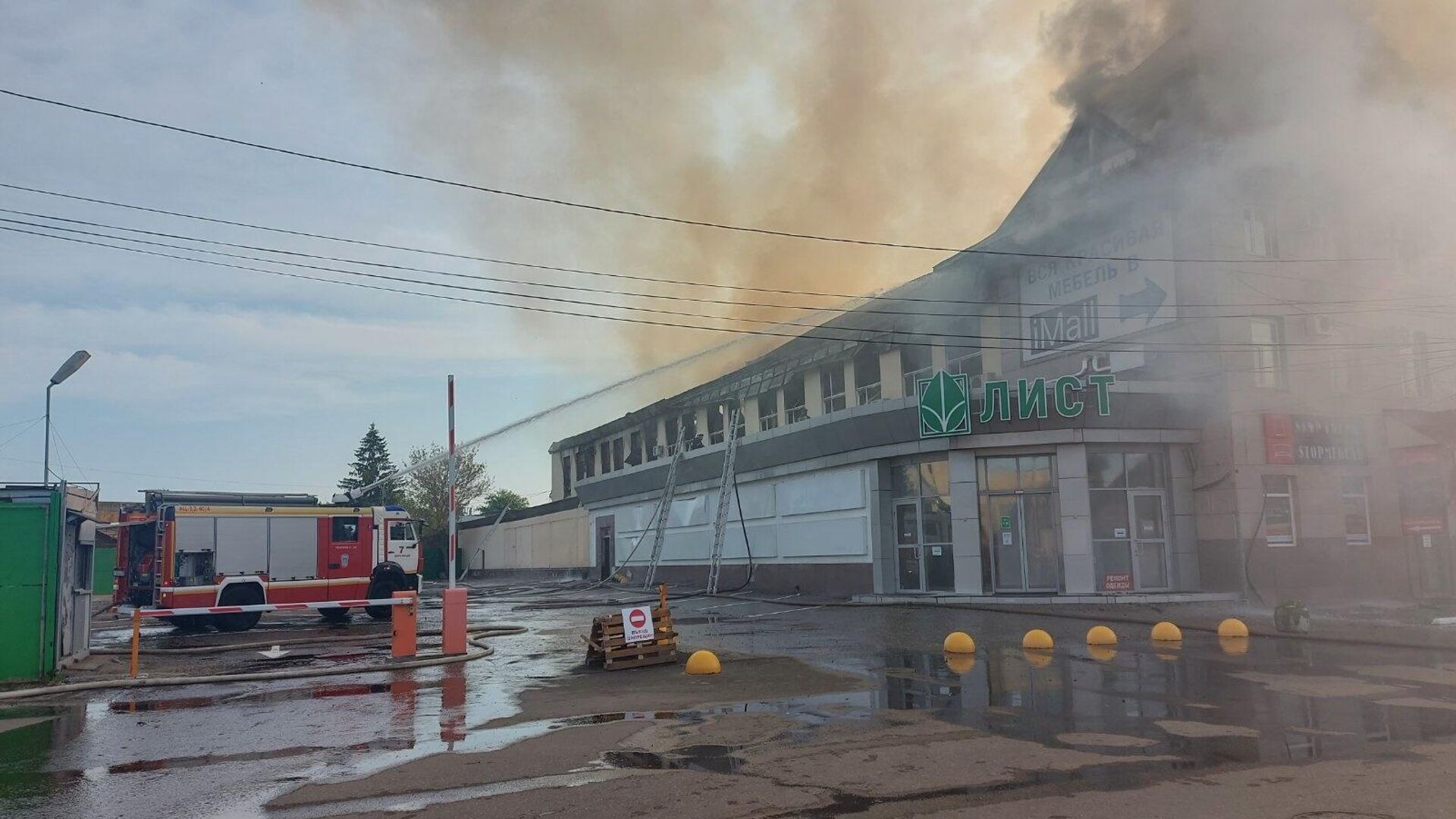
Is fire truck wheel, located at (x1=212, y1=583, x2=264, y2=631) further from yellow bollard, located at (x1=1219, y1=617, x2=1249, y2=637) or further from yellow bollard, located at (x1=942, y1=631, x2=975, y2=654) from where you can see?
yellow bollard, located at (x1=1219, y1=617, x2=1249, y2=637)

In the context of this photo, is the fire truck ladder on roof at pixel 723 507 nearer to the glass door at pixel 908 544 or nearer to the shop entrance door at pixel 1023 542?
the glass door at pixel 908 544

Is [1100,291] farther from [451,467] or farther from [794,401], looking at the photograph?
[451,467]

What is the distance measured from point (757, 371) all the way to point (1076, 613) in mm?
19031

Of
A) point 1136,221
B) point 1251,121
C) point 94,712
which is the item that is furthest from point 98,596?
point 1251,121

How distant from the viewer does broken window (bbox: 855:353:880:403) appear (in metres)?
31.3

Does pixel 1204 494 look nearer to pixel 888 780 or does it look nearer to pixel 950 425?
pixel 950 425

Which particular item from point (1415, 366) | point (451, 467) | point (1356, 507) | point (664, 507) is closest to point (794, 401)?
point (664, 507)

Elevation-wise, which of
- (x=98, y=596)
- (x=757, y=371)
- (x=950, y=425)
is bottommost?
(x=98, y=596)

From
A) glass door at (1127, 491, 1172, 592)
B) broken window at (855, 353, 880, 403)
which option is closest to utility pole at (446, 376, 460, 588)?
glass door at (1127, 491, 1172, 592)

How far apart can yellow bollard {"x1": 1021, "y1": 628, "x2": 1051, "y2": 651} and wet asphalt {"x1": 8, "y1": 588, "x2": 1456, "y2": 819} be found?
234mm

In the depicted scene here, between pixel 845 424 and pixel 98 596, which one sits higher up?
pixel 845 424

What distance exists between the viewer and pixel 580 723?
9047mm

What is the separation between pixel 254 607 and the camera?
1538 centimetres

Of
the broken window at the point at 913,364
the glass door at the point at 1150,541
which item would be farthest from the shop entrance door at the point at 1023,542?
the broken window at the point at 913,364
